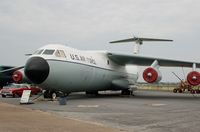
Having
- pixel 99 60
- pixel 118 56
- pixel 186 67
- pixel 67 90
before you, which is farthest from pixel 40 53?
pixel 186 67

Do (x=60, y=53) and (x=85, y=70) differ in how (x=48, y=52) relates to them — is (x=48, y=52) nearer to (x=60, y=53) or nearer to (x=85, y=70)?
(x=60, y=53)

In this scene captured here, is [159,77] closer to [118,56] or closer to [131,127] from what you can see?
[118,56]

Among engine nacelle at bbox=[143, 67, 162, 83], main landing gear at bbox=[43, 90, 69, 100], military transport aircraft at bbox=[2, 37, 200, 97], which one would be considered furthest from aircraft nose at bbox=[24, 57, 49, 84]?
engine nacelle at bbox=[143, 67, 162, 83]

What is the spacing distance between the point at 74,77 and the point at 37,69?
124 inches

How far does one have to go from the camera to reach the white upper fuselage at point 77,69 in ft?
66.0

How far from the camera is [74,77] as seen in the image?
21438mm

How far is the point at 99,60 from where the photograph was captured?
83.8 ft

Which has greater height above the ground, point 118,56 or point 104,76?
point 118,56

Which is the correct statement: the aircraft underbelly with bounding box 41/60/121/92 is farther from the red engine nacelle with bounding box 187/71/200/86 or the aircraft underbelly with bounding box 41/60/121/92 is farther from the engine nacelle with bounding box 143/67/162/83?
the red engine nacelle with bounding box 187/71/200/86

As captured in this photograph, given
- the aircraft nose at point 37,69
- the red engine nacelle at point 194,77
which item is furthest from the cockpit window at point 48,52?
the red engine nacelle at point 194,77

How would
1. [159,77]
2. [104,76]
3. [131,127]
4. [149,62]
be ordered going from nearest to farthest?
[131,127], [159,77], [104,76], [149,62]

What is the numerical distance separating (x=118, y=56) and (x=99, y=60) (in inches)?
79.5

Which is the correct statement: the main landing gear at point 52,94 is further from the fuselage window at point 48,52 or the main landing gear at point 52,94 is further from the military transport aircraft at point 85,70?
the fuselage window at point 48,52

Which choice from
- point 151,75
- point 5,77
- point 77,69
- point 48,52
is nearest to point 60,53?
point 48,52
